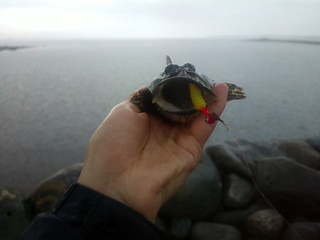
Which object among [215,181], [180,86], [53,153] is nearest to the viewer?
[180,86]

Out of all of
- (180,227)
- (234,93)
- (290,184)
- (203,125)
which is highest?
(234,93)

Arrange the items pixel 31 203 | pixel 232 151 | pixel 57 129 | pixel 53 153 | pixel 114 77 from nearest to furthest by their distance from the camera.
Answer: pixel 31 203, pixel 232 151, pixel 53 153, pixel 57 129, pixel 114 77

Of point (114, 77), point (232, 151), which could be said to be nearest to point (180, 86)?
point (232, 151)

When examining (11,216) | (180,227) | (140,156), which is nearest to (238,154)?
(180,227)

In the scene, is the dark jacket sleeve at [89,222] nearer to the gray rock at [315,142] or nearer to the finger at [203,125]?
the finger at [203,125]

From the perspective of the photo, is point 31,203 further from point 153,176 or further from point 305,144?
point 305,144

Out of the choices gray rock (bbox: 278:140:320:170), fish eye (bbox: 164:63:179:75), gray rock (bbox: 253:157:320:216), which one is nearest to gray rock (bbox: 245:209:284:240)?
gray rock (bbox: 253:157:320:216)

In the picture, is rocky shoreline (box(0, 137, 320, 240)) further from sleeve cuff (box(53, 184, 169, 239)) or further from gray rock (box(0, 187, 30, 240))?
sleeve cuff (box(53, 184, 169, 239))

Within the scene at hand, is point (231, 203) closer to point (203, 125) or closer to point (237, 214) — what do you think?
point (237, 214)
